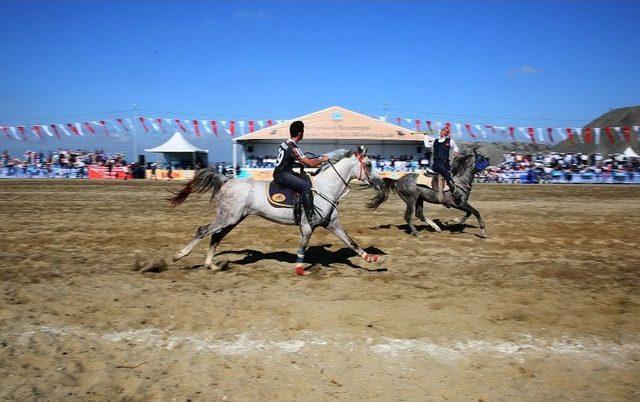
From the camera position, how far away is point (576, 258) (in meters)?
9.15

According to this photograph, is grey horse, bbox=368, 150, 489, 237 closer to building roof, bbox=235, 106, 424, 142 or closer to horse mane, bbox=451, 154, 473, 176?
horse mane, bbox=451, 154, 473, 176

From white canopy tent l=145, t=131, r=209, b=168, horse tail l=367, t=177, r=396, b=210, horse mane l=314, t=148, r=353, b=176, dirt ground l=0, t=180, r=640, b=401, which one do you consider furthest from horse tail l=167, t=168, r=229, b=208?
white canopy tent l=145, t=131, r=209, b=168

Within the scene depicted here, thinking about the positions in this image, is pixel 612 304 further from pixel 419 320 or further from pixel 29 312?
pixel 29 312

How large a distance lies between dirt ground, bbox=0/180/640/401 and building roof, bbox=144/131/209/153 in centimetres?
3091

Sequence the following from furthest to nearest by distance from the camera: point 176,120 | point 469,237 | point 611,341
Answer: point 176,120
point 469,237
point 611,341

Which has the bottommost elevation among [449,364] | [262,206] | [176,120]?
[449,364]

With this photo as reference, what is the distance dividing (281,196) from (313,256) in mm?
1917

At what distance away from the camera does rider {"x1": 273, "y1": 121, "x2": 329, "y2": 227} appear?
7.56 meters

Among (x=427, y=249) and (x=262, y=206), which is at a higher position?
(x=262, y=206)

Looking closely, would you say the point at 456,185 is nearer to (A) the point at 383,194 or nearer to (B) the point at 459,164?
(B) the point at 459,164

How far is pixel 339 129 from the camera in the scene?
36.4 metres

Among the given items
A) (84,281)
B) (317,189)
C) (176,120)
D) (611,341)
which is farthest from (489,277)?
(176,120)

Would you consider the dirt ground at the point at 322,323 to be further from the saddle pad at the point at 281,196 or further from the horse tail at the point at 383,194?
the saddle pad at the point at 281,196

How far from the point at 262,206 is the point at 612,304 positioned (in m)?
5.44
